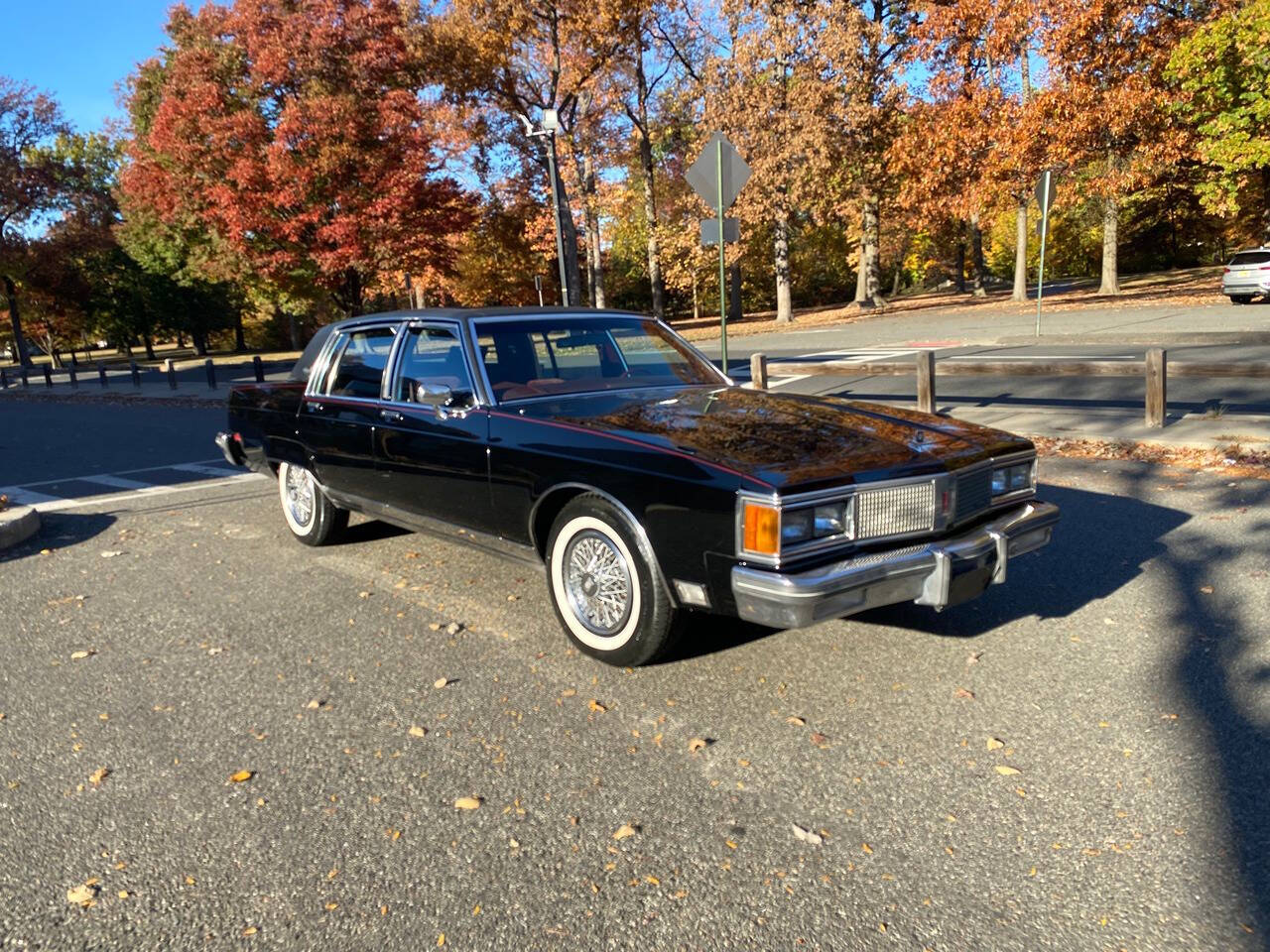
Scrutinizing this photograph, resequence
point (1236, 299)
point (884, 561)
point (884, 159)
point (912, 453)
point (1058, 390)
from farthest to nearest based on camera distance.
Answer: point (884, 159) → point (1236, 299) → point (1058, 390) → point (912, 453) → point (884, 561)

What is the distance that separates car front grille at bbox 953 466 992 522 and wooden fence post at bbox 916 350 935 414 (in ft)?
20.0

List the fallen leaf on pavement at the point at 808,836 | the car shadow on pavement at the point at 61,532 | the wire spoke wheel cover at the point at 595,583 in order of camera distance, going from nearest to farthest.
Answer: the fallen leaf on pavement at the point at 808,836
the wire spoke wheel cover at the point at 595,583
the car shadow on pavement at the point at 61,532

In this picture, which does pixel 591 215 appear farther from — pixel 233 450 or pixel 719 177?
pixel 233 450

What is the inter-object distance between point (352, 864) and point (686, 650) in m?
1.85

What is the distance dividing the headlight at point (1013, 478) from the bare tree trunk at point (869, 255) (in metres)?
31.6

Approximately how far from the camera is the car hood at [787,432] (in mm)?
3504

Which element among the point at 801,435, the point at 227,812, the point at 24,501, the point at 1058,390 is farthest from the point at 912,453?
the point at 1058,390

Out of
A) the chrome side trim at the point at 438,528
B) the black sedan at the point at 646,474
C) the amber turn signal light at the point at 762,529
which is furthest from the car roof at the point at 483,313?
the amber turn signal light at the point at 762,529

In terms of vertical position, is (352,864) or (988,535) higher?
(988,535)

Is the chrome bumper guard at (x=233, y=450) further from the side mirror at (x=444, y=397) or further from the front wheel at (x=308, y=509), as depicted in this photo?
the side mirror at (x=444, y=397)

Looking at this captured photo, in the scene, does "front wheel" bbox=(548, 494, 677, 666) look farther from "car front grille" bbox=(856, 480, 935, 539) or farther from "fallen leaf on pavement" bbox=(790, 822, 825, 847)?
"fallen leaf on pavement" bbox=(790, 822, 825, 847)

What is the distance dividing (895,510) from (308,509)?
4244mm

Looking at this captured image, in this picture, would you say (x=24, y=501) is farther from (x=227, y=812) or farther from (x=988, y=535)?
(x=988, y=535)

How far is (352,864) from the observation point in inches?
105
